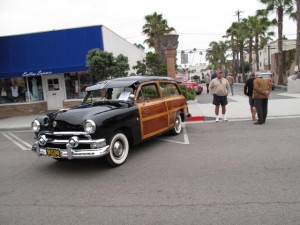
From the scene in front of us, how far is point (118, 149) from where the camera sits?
20.1 ft

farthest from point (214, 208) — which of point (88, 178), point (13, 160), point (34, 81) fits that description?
point (34, 81)

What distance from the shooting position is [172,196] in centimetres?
442

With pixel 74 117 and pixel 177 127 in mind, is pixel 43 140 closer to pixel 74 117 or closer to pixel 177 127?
pixel 74 117

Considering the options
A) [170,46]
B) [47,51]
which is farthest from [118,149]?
[47,51]

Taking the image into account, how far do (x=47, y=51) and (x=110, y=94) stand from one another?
11.4 metres

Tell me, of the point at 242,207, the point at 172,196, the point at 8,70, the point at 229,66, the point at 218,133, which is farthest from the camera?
the point at 229,66

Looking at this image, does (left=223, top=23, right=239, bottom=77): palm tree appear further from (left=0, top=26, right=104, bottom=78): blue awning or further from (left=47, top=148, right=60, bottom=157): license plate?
(left=47, top=148, right=60, bottom=157): license plate

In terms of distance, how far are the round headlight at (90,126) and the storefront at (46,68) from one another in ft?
37.6

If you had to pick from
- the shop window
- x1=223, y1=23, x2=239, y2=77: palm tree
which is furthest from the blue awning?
x1=223, y1=23, x2=239, y2=77: palm tree

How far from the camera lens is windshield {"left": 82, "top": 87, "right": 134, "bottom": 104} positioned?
6.84 m

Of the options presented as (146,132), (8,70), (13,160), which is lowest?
(13,160)

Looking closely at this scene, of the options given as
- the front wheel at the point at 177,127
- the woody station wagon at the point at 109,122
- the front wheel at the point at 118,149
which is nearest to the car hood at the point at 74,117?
the woody station wagon at the point at 109,122

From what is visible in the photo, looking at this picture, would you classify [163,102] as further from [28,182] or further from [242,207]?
[242,207]

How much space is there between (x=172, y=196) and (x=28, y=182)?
2.69 m
